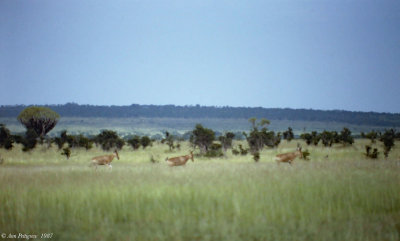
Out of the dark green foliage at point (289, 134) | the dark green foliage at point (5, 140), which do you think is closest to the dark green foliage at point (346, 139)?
the dark green foliage at point (289, 134)

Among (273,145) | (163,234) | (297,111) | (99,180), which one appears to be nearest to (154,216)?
(163,234)

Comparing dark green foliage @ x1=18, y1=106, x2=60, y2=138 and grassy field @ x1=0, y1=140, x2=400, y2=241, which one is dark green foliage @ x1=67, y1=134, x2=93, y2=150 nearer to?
dark green foliage @ x1=18, y1=106, x2=60, y2=138

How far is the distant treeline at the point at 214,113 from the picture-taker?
139m

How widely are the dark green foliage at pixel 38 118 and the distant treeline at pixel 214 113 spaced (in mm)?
94355

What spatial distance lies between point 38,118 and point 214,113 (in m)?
109

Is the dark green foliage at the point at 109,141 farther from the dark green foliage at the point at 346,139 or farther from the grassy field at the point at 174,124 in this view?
the grassy field at the point at 174,124

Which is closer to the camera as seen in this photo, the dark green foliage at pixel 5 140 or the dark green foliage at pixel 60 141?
the dark green foliage at pixel 5 140

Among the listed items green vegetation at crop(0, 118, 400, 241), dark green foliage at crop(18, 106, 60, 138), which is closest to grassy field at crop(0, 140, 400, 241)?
green vegetation at crop(0, 118, 400, 241)

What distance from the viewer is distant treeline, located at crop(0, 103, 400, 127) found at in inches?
5477

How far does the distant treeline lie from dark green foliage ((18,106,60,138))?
9436 cm

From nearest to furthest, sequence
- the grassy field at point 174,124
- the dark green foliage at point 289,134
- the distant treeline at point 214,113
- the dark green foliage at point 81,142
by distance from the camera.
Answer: the dark green foliage at point 81,142
the dark green foliage at point 289,134
the grassy field at point 174,124
the distant treeline at point 214,113

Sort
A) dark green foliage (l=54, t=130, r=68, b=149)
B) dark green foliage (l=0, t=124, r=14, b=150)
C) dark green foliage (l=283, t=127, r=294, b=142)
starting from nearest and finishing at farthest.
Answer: dark green foliage (l=0, t=124, r=14, b=150), dark green foliage (l=54, t=130, r=68, b=149), dark green foliage (l=283, t=127, r=294, b=142)

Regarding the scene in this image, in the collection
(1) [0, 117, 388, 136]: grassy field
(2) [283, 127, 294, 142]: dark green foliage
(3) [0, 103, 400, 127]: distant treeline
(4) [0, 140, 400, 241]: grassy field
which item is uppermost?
(3) [0, 103, 400, 127]: distant treeline

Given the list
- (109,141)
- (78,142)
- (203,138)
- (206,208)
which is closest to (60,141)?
(78,142)
